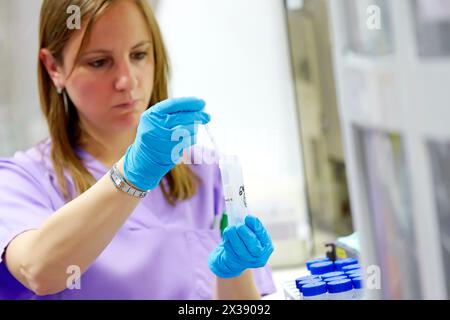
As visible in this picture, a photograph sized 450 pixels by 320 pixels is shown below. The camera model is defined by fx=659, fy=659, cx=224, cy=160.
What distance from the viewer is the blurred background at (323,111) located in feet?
2.64

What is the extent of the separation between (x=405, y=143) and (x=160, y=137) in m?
0.45

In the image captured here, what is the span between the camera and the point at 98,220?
1169 mm

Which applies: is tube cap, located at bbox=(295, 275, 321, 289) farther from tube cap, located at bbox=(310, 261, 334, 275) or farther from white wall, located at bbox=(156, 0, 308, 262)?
white wall, located at bbox=(156, 0, 308, 262)

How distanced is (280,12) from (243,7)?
14 cm

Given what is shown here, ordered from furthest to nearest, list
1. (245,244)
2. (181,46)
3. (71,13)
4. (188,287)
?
(181,46) < (188,287) < (71,13) < (245,244)

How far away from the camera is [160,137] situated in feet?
3.63

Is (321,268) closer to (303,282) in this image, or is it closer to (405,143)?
(303,282)

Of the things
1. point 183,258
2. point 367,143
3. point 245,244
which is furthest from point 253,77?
point 367,143

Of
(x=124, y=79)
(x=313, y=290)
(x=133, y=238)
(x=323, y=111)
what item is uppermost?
(x=124, y=79)

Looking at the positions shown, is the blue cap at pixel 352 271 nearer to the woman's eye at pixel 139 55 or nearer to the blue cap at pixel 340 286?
the blue cap at pixel 340 286

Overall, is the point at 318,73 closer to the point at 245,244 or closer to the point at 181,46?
the point at 181,46

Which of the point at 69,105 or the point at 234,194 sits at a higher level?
the point at 69,105

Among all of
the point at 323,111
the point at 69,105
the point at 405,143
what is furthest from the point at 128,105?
the point at 323,111

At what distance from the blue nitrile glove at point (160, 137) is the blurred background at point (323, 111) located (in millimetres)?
216
